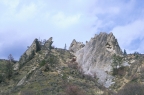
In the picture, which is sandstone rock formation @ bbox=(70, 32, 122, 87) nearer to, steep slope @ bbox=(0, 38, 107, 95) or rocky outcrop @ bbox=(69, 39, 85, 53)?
steep slope @ bbox=(0, 38, 107, 95)

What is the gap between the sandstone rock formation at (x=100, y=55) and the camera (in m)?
78.4

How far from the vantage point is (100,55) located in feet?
272

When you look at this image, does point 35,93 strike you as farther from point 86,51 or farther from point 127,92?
point 86,51

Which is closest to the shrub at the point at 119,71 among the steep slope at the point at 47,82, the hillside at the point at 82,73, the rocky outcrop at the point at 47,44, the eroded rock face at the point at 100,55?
the hillside at the point at 82,73

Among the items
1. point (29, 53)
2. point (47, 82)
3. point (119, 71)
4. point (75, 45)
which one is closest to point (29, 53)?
point (29, 53)

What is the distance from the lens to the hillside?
172ft

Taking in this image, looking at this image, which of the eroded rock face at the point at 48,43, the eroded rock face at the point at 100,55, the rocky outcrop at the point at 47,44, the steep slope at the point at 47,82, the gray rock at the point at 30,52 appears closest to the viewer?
the steep slope at the point at 47,82

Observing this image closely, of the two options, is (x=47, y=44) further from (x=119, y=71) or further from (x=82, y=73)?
(x=119, y=71)

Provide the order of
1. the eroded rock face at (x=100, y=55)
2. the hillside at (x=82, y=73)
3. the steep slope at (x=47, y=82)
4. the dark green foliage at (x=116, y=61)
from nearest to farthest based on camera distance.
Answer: the steep slope at (x=47, y=82) → the hillside at (x=82, y=73) → the dark green foliage at (x=116, y=61) → the eroded rock face at (x=100, y=55)

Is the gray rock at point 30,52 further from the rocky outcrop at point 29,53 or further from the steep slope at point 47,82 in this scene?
the steep slope at point 47,82

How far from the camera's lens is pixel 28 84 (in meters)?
55.6

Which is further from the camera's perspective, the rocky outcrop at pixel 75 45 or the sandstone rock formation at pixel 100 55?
the rocky outcrop at pixel 75 45

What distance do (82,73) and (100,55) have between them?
1183cm

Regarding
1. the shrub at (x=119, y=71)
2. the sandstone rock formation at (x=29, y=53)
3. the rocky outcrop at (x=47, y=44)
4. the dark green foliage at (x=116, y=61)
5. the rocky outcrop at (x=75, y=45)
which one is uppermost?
the rocky outcrop at (x=75, y=45)
